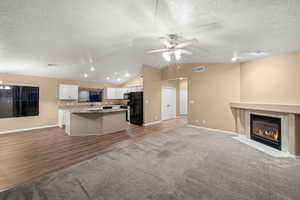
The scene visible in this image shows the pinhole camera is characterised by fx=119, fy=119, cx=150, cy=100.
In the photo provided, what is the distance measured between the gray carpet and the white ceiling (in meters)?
2.75

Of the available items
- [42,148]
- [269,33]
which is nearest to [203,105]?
[269,33]

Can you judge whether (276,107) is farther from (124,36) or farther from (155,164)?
(124,36)

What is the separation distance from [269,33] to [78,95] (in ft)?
26.2

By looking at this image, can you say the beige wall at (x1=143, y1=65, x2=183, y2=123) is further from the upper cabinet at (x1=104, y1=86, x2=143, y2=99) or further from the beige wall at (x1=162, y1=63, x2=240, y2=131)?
the upper cabinet at (x1=104, y1=86, x2=143, y2=99)

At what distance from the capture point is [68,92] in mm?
6266

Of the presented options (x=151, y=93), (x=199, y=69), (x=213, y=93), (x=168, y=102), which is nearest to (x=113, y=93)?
(x=151, y=93)

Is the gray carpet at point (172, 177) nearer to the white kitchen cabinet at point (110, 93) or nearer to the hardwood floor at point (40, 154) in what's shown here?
the hardwood floor at point (40, 154)

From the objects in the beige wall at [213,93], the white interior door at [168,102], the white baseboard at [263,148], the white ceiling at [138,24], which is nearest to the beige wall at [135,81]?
the white interior door at [168,102]

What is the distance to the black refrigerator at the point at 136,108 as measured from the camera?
20.2ft

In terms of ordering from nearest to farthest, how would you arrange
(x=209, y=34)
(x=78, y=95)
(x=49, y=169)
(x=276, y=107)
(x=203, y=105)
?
(x=49, y=169) → (x=209, y=34) → (x=276, y=107) → (x=203, y=105) → (x=78, y=95)

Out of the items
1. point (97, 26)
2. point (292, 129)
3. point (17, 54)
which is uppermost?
point (97, 26)

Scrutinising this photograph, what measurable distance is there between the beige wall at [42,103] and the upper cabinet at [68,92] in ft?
0.94

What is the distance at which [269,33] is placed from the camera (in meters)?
2.47

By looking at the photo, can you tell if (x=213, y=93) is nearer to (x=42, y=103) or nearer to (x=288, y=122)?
(x=288, y=122)
